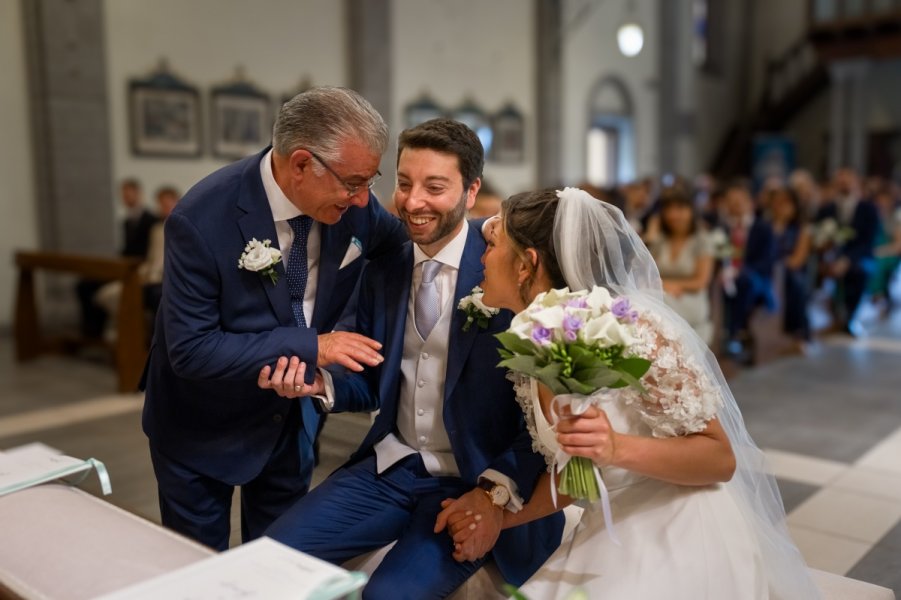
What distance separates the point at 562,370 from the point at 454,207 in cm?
74

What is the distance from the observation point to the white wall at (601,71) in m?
15.9

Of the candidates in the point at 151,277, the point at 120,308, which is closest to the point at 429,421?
the point at 120,308

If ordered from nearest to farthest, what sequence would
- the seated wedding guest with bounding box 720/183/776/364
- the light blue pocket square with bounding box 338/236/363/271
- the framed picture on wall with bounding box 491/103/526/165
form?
1. the light blue pocket square with bounding box 338/236/363/271
2. the seated wedding guest with bounding box 720/183/776/364
3. the framed picture on wall with bounding box 491/103/526/165

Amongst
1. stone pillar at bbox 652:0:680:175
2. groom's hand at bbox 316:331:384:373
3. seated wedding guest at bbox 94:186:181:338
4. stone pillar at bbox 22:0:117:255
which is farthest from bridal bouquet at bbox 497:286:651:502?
stone pillar at bbox 652:0:680:175

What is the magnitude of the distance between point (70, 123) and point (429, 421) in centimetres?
804

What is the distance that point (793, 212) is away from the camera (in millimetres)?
9023

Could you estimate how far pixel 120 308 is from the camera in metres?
6.84

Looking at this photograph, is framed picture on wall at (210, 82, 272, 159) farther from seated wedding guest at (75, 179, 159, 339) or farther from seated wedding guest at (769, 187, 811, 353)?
seated wedding guest at (769, 187, 811, 353)

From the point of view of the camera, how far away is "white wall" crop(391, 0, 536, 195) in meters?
13.1

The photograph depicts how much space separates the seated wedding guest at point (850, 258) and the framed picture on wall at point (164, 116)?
7.54 meters

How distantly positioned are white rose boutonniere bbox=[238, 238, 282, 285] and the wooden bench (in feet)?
13.8

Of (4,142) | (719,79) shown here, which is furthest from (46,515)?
(719,79)

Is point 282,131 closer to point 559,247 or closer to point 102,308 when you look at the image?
point 559,247

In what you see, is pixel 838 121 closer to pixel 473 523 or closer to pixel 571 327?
pixel 473 523
